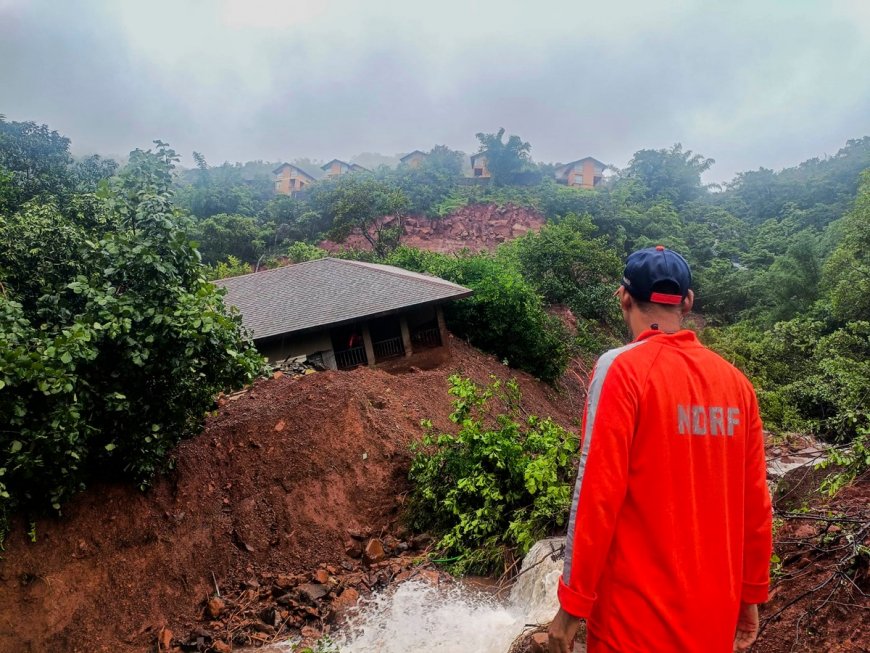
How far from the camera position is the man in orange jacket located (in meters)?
1.73

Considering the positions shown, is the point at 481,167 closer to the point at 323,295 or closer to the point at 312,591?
the point at 323,295

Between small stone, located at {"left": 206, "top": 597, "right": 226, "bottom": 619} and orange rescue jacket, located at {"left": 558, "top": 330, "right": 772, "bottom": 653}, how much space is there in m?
4.82

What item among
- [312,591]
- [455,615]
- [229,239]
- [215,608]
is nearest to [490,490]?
[455,615]

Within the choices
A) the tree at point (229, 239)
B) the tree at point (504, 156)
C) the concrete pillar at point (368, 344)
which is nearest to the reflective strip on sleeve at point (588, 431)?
the concrete pillar at point (368, 344)

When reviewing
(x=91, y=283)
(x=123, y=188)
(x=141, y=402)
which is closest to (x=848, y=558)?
Result: (x=141, y=402)

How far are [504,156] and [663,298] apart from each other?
4822 centimetres

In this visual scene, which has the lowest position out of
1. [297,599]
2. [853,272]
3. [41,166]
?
[297,599]

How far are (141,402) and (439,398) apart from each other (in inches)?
257

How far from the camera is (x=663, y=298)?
1.98 metres

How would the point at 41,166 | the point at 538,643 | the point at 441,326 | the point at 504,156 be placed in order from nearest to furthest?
the point at 538,643 → the point at 41,166 → the point at 441,326 → the point at 504,156

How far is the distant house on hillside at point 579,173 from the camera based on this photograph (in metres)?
54.2

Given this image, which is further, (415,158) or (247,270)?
(415,158)

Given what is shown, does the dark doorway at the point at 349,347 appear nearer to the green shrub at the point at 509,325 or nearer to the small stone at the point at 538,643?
the green shrub at the point at 509,325

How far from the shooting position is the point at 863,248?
17.1m
